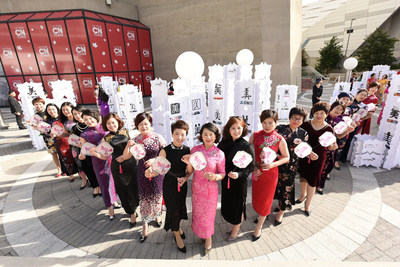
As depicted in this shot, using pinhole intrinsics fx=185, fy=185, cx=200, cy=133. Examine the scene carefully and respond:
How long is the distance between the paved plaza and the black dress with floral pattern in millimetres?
496

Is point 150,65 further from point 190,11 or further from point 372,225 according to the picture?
point 372,225

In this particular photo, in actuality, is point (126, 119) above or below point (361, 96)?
below

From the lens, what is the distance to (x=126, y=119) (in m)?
8.71

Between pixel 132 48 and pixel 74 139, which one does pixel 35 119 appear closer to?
pixel 74 139

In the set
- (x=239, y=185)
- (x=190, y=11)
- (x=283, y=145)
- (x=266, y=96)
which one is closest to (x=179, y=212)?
(x=239, y=185)

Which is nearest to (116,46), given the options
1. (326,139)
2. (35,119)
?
(35,119)

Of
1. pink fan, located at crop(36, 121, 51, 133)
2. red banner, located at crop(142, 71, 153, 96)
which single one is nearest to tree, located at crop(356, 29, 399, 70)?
red banner, located at crop(142, 71, 153, 96)

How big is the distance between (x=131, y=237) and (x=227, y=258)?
1.57 meters

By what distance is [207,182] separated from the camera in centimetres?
235

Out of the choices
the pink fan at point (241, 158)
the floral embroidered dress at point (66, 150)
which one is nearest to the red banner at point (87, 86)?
the floral embroidered dress at point (66, 150)

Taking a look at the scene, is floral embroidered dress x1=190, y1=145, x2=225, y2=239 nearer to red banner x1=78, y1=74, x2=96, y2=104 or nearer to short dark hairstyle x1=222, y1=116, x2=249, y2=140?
short dark hairstyle x1=222, y1=116, x2=249, y2=140

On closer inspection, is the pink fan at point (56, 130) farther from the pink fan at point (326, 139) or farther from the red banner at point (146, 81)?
the red banner at point (146, 81)

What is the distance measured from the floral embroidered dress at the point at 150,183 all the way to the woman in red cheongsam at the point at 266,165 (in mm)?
1430

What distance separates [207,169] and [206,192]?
350 mm
